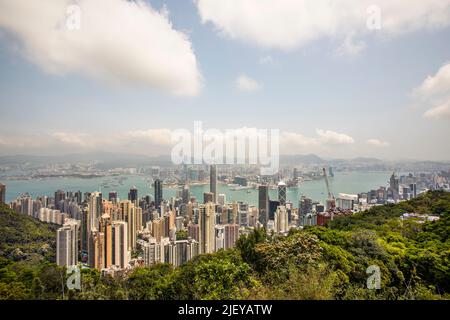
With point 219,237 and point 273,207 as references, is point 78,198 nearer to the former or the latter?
point 219,237

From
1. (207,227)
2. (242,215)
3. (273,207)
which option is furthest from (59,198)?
(273,207)

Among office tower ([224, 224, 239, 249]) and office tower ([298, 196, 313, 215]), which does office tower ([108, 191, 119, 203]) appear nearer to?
office tower ([224, 224, 239, 249])

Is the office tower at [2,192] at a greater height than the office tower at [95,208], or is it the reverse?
the office tower at [2,192]

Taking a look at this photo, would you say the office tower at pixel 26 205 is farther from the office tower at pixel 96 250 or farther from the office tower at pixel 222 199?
the office tower at pixel 222 199

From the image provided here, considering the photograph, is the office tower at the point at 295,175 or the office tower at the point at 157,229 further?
the office tower at the point at 157,229

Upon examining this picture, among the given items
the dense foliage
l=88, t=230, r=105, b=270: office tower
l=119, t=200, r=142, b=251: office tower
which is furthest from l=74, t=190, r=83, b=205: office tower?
the dense foliage

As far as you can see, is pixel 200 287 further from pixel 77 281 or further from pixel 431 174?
pixel 431 174

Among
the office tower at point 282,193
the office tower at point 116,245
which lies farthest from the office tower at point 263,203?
the office tower at point 116,245
